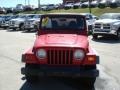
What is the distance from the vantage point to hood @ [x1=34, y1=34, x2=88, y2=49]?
8.41 metres

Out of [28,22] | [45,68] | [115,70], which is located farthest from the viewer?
[28,22]

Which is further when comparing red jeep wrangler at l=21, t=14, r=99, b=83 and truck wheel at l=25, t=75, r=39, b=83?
truck wheel at l=25, t=75, r=39, b=83

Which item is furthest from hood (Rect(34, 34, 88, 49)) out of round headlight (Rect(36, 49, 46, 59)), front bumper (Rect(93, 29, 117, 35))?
front bumper (Rect(93, 29, 117, 35))

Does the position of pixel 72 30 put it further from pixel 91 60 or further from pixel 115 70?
pixel 115 70

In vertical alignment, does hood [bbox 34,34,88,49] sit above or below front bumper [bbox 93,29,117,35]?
above

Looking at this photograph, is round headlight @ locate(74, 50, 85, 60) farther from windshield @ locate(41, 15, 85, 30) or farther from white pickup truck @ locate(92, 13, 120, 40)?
white pickup truck @ locate(92, 13, 120, 40)

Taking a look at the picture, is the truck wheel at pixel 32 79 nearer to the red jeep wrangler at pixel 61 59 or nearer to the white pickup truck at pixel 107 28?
the red jeep wrangler at pixel 61 59

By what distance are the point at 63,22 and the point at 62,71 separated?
83.1 inches

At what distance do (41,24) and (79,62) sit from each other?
2159 millimetres

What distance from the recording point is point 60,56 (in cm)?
824

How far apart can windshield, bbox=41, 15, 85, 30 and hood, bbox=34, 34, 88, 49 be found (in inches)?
16.7

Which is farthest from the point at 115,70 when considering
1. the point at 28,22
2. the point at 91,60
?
the point at 28,22

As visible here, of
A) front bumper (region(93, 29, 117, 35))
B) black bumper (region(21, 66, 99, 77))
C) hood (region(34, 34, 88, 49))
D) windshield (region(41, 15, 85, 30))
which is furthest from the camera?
front bumper (region(93, 29, 117, 35))

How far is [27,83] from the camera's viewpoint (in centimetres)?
920
